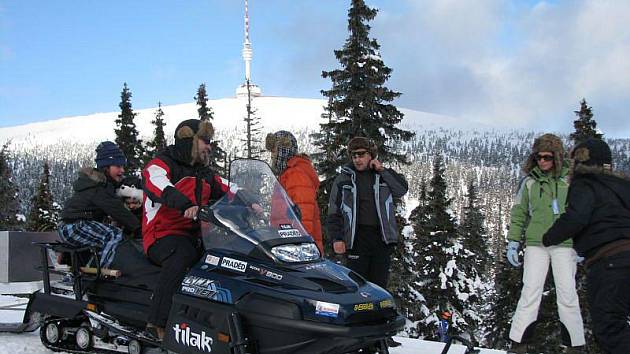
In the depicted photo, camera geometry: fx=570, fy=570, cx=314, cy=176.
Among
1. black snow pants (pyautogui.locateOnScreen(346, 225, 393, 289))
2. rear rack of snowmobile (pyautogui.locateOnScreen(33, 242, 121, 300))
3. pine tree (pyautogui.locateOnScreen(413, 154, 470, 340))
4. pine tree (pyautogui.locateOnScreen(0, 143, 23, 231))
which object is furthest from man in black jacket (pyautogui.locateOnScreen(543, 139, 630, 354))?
pine tree (pyautogui.locateOnScreen(0, 143, 23, 231))

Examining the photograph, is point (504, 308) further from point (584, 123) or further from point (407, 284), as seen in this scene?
point (584, 123)

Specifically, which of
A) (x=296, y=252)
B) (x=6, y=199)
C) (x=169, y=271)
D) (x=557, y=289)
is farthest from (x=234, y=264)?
(x=6, y=199)

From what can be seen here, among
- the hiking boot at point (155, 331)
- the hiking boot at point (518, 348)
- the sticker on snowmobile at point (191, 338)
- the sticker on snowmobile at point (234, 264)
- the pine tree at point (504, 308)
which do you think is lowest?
the pine tree at point (504, 308)

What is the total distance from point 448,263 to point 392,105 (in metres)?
10.0

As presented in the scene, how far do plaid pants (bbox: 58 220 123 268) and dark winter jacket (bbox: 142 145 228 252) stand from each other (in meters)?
0.87

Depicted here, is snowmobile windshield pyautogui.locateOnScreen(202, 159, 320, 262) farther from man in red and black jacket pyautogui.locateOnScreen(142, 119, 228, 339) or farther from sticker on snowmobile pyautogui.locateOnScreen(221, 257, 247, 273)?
man in red and black jacket pyautogui.locateOnScreen(142, 119, 228, 339)

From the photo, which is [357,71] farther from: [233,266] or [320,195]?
[233,266]

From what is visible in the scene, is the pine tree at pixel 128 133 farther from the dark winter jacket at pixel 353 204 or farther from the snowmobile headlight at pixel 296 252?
the snowmobile headlight at pixel 296 252

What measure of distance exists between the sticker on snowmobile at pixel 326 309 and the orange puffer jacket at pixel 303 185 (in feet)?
6.28

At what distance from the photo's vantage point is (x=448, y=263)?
26.9 metres

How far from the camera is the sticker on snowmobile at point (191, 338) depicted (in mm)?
4105

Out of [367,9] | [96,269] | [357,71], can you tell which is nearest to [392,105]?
[357,71]

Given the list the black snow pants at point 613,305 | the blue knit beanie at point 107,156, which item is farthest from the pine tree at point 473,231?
the black snow pants at point 613,305

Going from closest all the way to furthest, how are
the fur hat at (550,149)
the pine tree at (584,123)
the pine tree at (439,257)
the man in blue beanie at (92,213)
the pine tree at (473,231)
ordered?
the fur hat at (550,149)
the man in blue beanie at (92,213)
the pine tree at (584,123)
the pine tree at (439,257)
the pine tree at (473,231)
